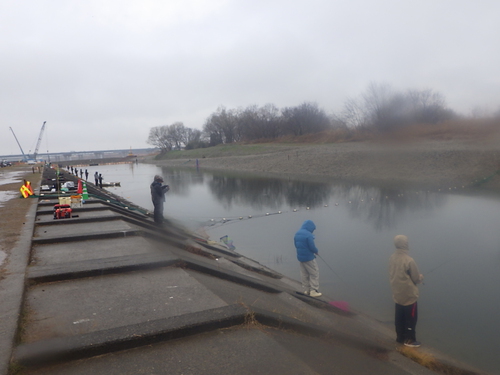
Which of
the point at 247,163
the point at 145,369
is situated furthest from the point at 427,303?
the point at 247,163

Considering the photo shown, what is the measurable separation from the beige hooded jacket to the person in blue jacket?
7.54ft

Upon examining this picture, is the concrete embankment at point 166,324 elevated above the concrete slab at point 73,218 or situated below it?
below

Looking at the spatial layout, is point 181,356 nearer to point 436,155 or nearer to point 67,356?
point 67,356

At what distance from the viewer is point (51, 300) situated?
5785 mm

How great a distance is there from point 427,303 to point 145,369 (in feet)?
19.8

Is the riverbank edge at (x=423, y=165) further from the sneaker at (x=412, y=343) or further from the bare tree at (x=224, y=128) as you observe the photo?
the bare tree at (x=224, y=128)

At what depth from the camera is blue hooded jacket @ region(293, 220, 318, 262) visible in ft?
26.0

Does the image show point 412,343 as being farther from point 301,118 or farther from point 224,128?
point 224,128

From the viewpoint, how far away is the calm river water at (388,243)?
22.9ft

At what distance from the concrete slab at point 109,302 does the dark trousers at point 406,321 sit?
9.30 feet

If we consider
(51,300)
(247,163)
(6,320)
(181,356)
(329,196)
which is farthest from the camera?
(247,163)

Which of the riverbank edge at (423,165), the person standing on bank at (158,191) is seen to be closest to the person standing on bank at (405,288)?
the person standing on bank at (158,191)

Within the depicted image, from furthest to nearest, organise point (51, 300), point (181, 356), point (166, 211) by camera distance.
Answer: point (166, 211), point (51, 300), point (181, 356)

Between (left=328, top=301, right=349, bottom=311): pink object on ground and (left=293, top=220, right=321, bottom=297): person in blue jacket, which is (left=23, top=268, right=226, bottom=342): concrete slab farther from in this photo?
(left=328, top=301, right=349, bottom=311): pink object on ground
